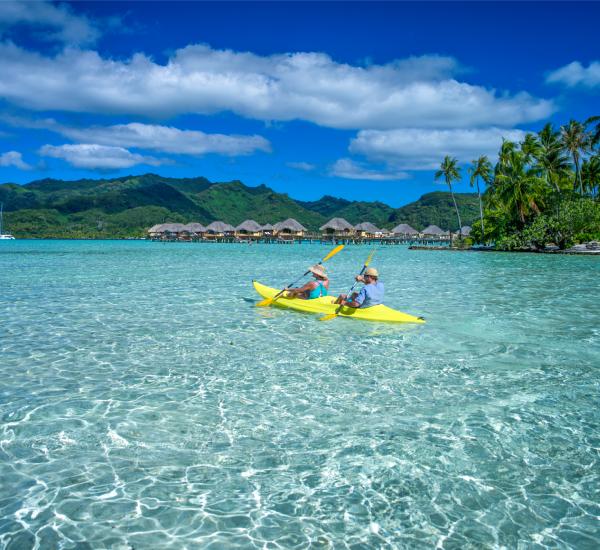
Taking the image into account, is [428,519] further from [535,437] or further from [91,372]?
[91,372]

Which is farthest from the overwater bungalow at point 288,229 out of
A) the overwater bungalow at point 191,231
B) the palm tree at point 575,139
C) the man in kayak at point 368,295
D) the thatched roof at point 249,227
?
the man in kayak at point 368,295

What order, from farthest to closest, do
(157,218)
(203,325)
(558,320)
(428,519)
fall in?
(157,218) < (558,320) < (203,325) < (428,519)

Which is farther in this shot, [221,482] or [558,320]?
[558,320]

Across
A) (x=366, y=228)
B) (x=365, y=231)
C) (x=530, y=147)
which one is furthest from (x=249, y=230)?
(x=530, y=147)

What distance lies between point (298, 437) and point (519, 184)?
4840cm

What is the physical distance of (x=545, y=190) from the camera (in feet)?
162

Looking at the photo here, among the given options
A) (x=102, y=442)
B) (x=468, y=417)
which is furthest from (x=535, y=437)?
(x=102, y=442)

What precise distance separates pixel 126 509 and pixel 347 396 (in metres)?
3.22

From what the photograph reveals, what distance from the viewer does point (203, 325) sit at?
11.1 metres

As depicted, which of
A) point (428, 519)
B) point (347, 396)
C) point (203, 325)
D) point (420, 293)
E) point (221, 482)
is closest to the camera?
point (428, 519)

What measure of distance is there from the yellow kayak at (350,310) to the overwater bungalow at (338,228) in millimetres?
75365

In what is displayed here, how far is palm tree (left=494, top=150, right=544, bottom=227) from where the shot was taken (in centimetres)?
4716

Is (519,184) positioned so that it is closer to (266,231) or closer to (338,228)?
(338,228)

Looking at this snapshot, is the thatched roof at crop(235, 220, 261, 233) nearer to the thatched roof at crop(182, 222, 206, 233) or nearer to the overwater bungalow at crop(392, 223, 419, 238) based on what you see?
the thatched roof at crop(182, 222, 206, 233)
